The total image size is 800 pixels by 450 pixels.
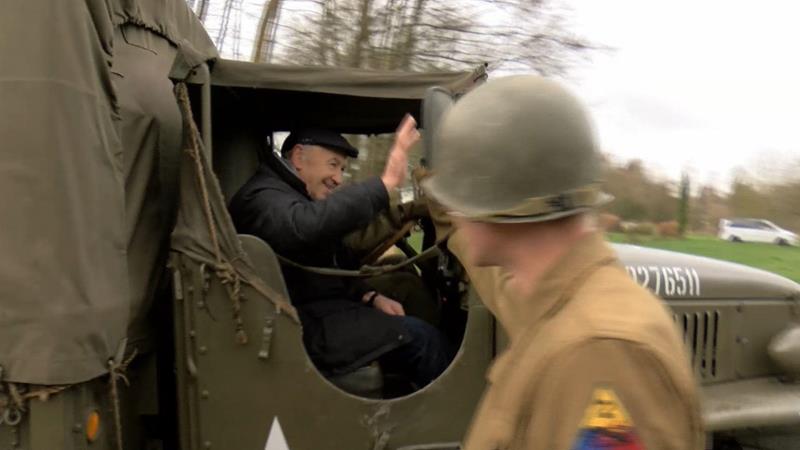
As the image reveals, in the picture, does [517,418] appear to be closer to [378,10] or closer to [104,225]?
[104,225]

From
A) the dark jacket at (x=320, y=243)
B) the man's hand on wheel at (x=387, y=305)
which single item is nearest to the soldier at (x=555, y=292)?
the dark jacket at (x=320, y=243)

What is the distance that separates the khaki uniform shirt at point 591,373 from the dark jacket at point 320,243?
1435mm

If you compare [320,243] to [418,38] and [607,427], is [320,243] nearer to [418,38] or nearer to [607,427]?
[607,427]

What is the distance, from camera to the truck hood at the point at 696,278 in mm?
3406

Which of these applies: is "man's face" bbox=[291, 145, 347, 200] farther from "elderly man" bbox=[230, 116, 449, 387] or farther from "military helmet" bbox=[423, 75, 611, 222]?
"military helmet" bbox=[423, 75, 611, 222]

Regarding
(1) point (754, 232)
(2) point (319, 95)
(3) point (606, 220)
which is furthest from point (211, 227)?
(1) point (754, 232)

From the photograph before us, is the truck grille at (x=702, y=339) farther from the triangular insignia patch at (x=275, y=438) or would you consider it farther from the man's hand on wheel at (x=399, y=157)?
the triangular insignia patch at (x=275, y=438)

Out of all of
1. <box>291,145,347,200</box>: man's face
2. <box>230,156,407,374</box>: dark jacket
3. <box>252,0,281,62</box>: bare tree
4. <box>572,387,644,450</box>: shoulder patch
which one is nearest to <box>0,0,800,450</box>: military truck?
<box>230,156,407,374</box>: dark jacket

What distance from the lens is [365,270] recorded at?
2951mm

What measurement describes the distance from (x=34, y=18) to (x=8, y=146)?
0.34m

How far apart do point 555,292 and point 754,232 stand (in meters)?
36.1

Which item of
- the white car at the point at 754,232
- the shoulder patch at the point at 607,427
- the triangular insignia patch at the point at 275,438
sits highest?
the shoulder patch at the point at 607,427

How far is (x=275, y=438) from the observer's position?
8.68ft

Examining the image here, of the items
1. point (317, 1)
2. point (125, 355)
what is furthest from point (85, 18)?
point (317, 1)
